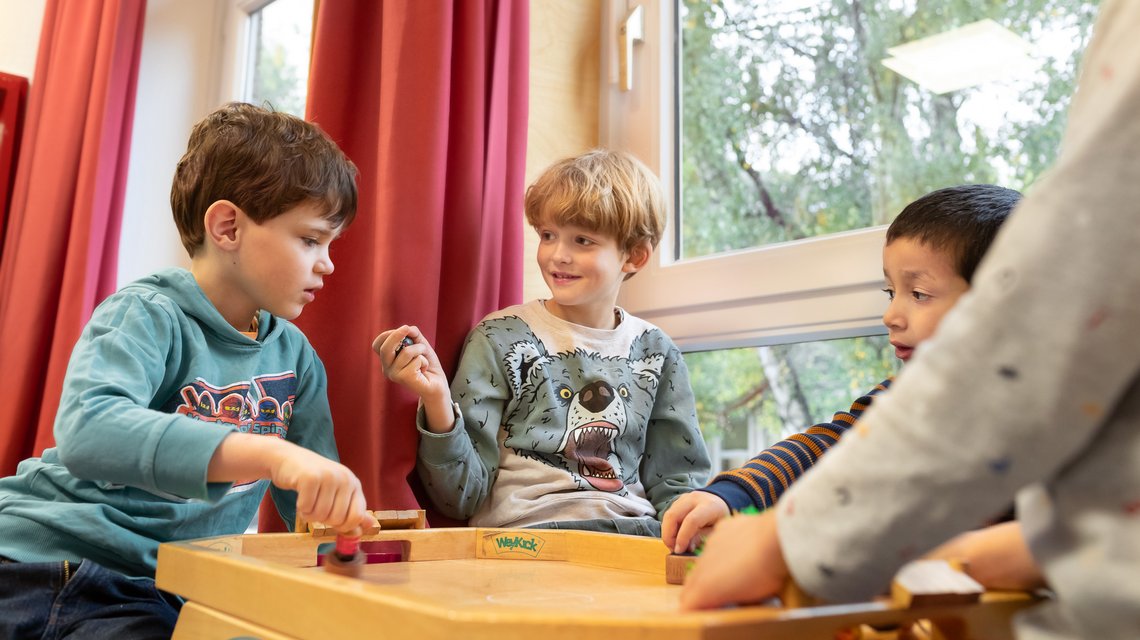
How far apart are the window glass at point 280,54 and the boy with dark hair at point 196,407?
3.96 feet

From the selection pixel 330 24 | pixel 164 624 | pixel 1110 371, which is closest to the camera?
pixel 1110 371

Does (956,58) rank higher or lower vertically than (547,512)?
higher

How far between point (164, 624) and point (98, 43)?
1773 mm

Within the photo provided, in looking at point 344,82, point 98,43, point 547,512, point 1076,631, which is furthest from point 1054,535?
point 98,43

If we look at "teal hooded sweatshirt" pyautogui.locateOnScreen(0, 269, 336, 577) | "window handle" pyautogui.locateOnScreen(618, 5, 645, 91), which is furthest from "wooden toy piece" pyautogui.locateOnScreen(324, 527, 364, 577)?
"window handle" pyautogui.locateOnScreen(618, 5, 645, 91)

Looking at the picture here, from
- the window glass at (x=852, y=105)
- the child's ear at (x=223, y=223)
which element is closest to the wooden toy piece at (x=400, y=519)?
the child's ear at (x=223, y=223)

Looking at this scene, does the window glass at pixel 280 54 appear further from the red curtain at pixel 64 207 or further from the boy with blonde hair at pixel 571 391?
the boy with blonde hair at pixel 571 391

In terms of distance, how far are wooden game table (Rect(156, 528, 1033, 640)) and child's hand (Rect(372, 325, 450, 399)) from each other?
24 cm

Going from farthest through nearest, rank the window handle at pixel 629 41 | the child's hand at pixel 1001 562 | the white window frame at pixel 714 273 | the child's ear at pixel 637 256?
1. the window handle at pixel 629 41
2. the child's ear at pixel 637 256
3. the white window frame at pixel 714 273
4. the child's hand at pixel 1001 562

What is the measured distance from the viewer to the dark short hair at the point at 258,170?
122 centimetres

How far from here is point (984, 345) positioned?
440 mm

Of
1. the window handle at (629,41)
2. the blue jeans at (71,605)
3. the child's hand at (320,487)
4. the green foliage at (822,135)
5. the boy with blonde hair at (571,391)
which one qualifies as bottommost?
the blue jeans at (71,605)

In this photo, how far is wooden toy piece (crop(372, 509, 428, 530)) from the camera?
3.38 feet

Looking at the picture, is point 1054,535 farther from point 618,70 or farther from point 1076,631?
point 618,70
